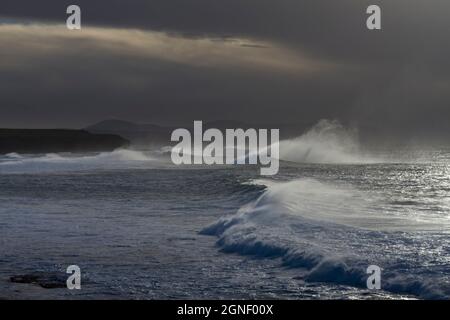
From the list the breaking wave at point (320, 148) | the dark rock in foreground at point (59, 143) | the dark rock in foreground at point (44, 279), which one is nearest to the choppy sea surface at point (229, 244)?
the dark rock in foreground at point (44, 279)

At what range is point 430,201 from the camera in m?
29.0

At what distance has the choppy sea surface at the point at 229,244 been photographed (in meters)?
12.1

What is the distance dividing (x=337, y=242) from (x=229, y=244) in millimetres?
2461

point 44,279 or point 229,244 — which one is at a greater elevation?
point 229,244

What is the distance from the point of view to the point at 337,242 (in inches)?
611

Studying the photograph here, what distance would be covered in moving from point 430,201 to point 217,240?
1449 centimetres

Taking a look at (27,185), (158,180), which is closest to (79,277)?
(27,185)

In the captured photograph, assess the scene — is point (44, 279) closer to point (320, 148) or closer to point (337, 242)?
point (337, 242)

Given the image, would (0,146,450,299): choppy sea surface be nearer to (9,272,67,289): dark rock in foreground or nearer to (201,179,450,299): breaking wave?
(201,179,450,299): breaking wave

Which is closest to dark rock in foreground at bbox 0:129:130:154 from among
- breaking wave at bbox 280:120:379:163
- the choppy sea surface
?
breaking wave at bbox 280:120:379:163

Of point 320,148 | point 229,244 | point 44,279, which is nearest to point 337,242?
point 229,244

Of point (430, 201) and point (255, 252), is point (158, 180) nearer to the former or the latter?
point (430, 201)

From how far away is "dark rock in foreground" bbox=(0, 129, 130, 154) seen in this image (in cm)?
10331

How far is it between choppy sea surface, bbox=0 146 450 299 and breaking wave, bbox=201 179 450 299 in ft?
0.09
